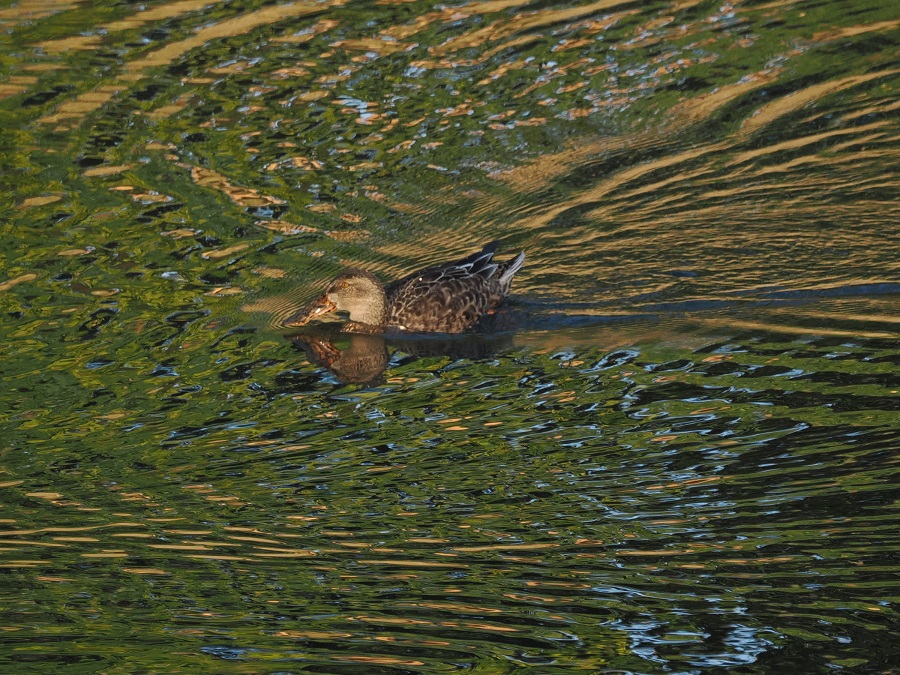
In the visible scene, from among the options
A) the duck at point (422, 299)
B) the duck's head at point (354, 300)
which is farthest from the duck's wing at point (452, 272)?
the duck's head at point (354, 300)

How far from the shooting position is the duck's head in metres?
8.93

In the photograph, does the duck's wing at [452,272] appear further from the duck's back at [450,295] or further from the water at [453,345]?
the water at [453,345]

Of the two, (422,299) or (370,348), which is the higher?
(422,299)

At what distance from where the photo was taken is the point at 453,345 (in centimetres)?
869

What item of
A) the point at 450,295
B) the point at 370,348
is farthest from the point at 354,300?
the point at 450,295

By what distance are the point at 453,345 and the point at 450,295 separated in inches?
15.3

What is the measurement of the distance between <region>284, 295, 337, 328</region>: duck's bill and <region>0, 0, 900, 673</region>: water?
215 mm

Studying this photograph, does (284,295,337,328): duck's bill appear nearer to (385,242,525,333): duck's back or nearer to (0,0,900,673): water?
(0,0,900,673): water

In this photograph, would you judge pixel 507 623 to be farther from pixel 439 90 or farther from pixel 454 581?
pixel 439 90

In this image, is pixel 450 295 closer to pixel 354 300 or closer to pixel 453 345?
pixel 453 345

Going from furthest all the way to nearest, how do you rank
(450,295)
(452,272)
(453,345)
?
(452,272), (450,295), (453,345)

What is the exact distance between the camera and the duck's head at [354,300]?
29.3ft

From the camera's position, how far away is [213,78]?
12602 millimetres

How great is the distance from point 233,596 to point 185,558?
459 mm
